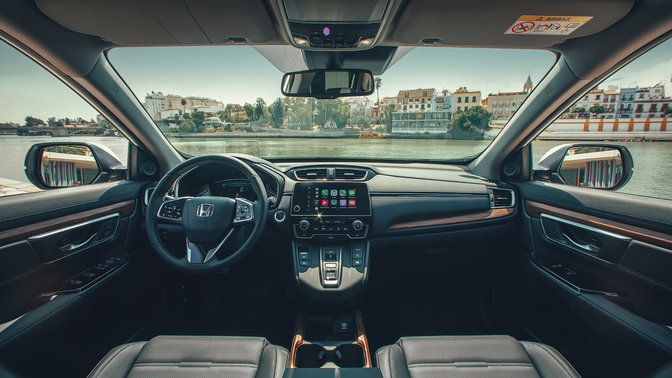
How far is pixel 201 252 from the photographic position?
2031 mm

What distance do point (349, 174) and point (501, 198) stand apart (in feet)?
4.42

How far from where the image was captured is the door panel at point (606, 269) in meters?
1.62

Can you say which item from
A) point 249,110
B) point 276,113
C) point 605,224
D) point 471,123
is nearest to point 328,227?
point 276,113

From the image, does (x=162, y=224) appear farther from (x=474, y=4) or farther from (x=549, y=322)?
(x=549, y=322)

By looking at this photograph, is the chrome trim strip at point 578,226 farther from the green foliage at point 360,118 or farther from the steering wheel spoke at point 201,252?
the steering wheel spoke at point 201,252

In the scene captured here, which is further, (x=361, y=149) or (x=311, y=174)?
(x=361, y=149)

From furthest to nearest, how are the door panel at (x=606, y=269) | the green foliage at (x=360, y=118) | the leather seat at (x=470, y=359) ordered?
the green foliage at (x=360, y=118), the door panel at (x=606, y=269), the leather seat at (x=470, y=359)

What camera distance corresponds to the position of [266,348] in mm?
1689

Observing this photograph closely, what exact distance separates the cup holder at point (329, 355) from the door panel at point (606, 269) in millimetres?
1463

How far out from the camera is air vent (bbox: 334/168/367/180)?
2.77m

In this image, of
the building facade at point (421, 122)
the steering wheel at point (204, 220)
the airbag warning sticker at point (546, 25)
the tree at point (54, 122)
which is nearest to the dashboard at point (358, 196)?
the steering wheel at point (204, 220)

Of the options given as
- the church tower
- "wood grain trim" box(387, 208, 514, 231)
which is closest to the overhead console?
the church tower

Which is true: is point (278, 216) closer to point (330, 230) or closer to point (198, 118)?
point (330, 230)

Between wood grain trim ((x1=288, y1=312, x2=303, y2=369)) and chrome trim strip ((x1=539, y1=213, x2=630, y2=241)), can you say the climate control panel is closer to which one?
wood grain trim ((x1=288, y1=312, x2=303, y2=369))
